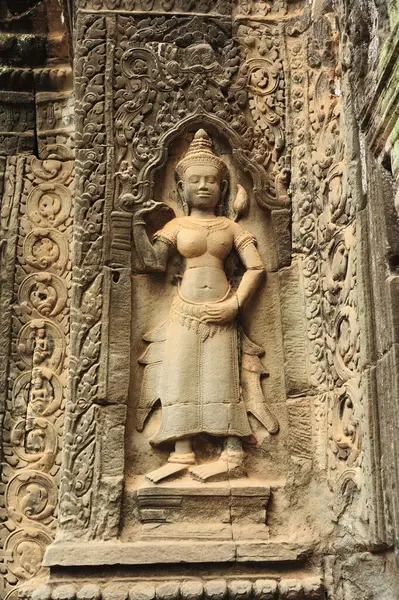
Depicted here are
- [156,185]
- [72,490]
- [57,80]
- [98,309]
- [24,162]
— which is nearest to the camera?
[72,490]

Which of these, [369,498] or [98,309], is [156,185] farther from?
[369,498]

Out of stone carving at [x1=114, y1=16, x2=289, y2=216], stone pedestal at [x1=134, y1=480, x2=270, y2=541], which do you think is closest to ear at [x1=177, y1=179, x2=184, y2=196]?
stone carving at [x1=114, y1=16, x2=289, y2=216]

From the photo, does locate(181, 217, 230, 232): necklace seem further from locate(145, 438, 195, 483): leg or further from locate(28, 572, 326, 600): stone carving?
locate(28, 572, 326, 600): stone carving

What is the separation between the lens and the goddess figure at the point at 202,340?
4.43m

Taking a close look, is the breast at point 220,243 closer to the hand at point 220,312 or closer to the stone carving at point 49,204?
the hand at point 220,312

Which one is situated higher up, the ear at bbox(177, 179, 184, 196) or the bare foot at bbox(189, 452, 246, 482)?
the ear at bbox(177, 179, 184, 196)

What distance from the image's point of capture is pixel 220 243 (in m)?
4.79

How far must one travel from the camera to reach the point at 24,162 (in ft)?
18.6

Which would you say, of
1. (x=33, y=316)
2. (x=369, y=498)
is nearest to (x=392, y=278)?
(x=369, y=498)

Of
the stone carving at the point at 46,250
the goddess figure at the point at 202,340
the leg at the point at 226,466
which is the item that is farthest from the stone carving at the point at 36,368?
the leg at the point at 226,466

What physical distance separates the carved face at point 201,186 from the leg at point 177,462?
155 centimetres

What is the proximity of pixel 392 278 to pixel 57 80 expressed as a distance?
12.0ft

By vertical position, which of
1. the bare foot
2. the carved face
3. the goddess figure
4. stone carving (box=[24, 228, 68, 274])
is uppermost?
the carved face

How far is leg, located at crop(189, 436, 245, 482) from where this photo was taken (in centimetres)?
433
